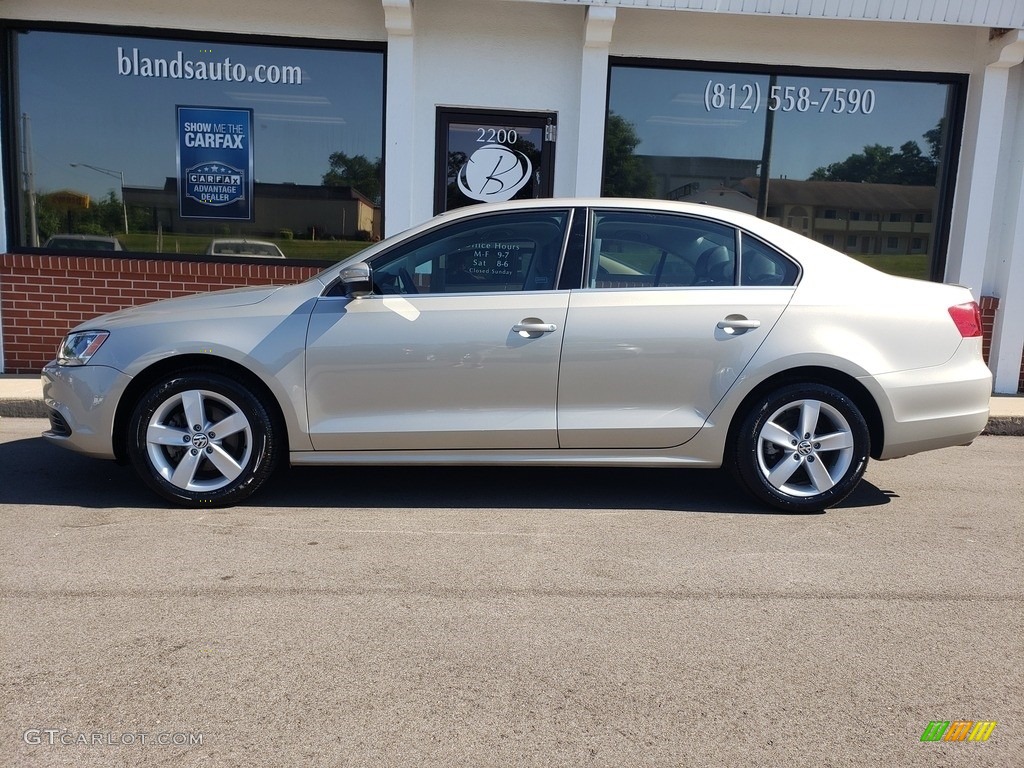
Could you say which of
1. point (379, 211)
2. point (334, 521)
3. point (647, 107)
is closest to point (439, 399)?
point (334, 521)

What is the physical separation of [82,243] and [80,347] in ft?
14.8

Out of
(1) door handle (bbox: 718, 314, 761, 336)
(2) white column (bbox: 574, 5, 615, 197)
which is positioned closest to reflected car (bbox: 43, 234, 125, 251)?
(2) white column (bbox: 574, 5, 615, 197)

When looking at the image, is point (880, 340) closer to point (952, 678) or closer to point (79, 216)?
point (952, 678)

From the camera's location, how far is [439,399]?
181 inches

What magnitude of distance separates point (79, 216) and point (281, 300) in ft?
16.8

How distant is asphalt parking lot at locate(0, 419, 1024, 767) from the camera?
259cm

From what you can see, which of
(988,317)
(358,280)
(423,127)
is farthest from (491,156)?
(988,317)

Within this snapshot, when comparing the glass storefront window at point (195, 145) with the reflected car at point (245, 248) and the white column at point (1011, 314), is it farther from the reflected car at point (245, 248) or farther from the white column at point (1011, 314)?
the white column at point (1011, 314)

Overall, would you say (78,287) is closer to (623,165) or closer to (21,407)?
(21,407)

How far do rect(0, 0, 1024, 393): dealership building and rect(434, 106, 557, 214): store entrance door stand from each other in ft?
0.07

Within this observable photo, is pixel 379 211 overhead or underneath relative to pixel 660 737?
overhead

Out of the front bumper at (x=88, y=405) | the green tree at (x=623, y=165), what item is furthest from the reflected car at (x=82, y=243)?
the green tree at (x=623, y=165)

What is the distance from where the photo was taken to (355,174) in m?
8.59

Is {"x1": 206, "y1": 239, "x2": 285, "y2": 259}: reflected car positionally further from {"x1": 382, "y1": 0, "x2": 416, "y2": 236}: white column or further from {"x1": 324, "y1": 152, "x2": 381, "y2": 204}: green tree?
{"x1": 382, "y1": 0, "x2": 416, "y2": 236}: white column
